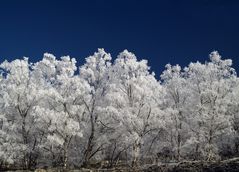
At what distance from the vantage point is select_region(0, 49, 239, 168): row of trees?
4566 cm

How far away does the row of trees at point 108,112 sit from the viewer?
45656mm

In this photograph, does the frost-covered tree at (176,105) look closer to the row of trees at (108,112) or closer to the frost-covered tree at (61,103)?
the row of trees at (108,112)

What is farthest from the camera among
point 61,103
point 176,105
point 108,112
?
point 176,105

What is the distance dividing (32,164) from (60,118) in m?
A: 11.7

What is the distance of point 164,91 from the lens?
53.2m

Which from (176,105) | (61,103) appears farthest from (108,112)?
(176,105)

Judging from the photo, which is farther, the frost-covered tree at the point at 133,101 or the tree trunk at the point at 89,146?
the tree trunk at the point at 89,146

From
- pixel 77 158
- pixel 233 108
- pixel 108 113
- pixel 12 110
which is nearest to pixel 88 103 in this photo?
pixel 108 113

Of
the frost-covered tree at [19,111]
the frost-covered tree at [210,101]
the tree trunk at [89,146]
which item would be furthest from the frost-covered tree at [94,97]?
the frost-covered tree at [210,101]

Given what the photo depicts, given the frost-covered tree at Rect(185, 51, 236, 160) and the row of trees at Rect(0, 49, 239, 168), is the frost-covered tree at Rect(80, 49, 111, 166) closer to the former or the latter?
the row of trees at Rect(0, 49, 239, 168)

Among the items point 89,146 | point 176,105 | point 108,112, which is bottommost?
point 89,146

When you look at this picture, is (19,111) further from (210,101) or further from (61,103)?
(210,101)

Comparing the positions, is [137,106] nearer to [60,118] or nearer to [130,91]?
[130,91]

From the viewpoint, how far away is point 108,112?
151ft
